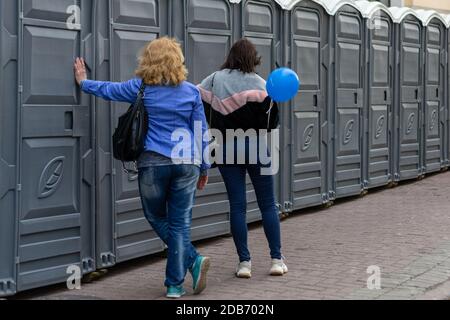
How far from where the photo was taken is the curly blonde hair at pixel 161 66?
5.90m

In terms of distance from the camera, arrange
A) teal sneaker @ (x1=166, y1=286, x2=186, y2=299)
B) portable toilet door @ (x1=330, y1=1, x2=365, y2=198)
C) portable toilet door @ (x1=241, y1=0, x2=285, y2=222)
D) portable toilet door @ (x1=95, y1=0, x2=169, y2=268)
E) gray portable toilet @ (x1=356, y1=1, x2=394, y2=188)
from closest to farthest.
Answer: teal sneaker @ (x1=166, y1=286, x2=186, y2=299)
portable toilet door @ (x1=95, y1=0, x2=169, y2=268)
portable toilet door @ (x1=241, y1=0, x2=285, y2=222)
portable toilet door @ (x1=330, y1=1, x2=365, y2=198)
gray portable toilet @ (x1=356, y1=1, x2=394, y2=188)

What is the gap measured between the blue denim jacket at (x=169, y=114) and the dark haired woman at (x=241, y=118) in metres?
0.56

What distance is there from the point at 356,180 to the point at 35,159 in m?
5.81

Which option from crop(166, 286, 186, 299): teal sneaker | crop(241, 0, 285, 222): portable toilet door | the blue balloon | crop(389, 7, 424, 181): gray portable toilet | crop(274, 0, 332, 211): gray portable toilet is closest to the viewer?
crop(166, 286, 186, 299): teal sneaker

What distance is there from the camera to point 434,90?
13.3m

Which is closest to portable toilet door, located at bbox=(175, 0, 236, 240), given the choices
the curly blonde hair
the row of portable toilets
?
the row of portable toilets

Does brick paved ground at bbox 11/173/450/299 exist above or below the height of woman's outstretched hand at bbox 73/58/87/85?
below

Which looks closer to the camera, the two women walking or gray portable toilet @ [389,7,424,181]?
the two women walking

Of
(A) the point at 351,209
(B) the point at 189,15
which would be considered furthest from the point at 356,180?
(B) the point at 189,15

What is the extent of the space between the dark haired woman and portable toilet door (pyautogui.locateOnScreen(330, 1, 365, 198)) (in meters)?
3.86

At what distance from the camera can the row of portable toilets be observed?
19.7ft

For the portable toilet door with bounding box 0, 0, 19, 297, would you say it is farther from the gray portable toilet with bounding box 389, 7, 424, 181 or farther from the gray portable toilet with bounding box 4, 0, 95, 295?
the gray portable toilet with bounding box 389, 7, 424, 181

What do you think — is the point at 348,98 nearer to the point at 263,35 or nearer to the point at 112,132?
the point at 263,35

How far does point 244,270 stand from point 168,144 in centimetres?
140
